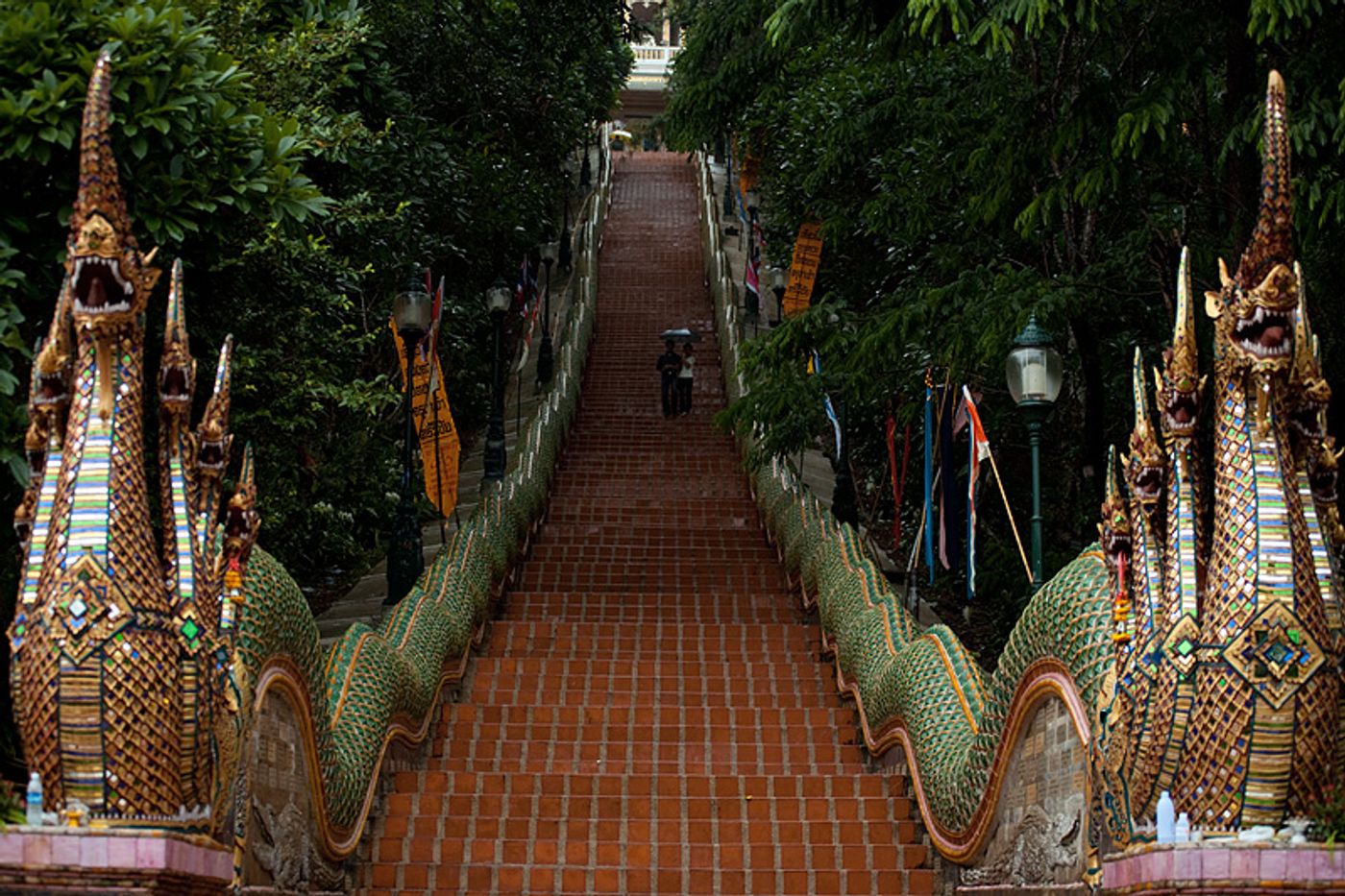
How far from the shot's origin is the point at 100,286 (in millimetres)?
6605

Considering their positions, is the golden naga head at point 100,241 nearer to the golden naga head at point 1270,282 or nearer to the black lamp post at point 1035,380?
the golden naga head at point 1270,282

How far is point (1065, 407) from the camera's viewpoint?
1697 cm

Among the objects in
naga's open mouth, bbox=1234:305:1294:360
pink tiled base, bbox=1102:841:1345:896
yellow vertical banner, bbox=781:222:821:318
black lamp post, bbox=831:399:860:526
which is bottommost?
black lamp post, bbox=831:399:860:526

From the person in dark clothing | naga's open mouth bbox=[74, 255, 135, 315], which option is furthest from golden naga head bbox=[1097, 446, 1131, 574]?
the person in dark clothing

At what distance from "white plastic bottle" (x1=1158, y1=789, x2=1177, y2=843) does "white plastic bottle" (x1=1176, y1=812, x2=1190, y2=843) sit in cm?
2

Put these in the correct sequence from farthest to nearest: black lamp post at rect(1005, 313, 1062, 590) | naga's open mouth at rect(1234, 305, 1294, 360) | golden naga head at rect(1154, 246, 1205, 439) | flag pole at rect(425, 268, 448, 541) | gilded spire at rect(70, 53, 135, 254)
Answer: flag pole at rect(425, 268, 448, 541), black lamp post at rect(1005, 313, 1062, 590), golden naga head at rect(1154, 246, 1205, 439), naga's open mouth at rect(1234, 305, 1294, 360), gilded spire at rect(70, 53, 135, 254)

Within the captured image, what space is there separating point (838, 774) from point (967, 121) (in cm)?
674

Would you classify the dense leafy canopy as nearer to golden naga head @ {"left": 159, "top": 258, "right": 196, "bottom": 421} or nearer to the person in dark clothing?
golden naga head @ {"left": 159, "top": 258, "right": 196, "bottom": 421}

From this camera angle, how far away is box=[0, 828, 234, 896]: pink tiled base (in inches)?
242

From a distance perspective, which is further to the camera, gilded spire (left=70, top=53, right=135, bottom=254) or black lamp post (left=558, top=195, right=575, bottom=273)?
black lamp post (left=558, top=195, right=575, bottom=273)

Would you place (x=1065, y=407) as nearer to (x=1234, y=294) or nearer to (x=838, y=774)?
(x=838, y=774)

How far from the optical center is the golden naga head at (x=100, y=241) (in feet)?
21.5

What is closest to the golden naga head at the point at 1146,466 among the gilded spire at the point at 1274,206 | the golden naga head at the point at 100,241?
the gilded spire at the point at 1274,206

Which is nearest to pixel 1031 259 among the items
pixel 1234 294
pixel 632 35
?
pixel 632 35
